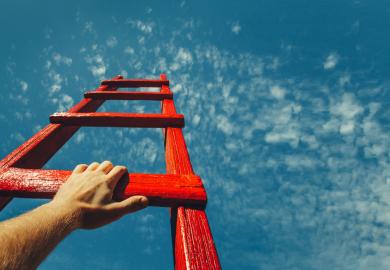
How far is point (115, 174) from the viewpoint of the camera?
124 cm

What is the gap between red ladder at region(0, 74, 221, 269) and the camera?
1.06 meters

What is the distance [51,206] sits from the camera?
0.90 metres

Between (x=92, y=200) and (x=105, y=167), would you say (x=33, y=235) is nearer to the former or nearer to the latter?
(x=92, y=200)

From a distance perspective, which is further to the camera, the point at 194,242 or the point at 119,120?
the point at 119,120

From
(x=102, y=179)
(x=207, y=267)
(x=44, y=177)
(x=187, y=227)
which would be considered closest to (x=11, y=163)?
(x=44, y=177)

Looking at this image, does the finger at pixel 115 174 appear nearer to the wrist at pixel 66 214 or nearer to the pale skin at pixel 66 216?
the pale skin at pixel 66 216

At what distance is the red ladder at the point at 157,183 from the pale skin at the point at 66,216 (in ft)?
0.37

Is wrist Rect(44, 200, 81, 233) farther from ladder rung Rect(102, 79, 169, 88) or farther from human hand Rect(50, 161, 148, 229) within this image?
ladder rung Rect(102, 79, 169, 88)

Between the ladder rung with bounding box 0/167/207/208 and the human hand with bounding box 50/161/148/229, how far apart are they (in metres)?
0.08

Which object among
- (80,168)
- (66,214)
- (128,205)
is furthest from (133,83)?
(66,214)

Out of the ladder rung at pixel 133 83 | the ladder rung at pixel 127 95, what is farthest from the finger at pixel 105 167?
the ladder rung at pixel 133 83

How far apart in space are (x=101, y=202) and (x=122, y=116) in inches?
48.8

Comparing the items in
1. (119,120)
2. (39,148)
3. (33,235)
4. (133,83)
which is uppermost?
(133,83)

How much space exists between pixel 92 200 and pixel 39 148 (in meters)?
1.03
